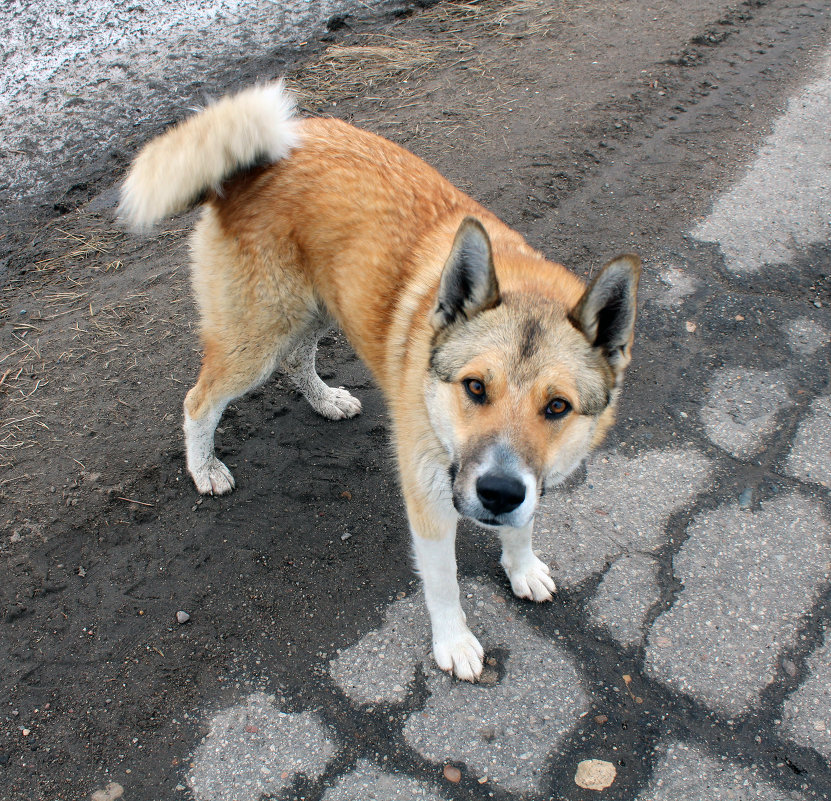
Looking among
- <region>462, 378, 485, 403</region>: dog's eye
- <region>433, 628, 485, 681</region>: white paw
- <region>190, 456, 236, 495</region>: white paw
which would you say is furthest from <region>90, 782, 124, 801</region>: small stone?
<region>462, 378, 485, 403</region>: dog's eye

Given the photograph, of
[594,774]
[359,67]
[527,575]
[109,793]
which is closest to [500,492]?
[527,575]

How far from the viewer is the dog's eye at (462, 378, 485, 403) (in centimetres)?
225

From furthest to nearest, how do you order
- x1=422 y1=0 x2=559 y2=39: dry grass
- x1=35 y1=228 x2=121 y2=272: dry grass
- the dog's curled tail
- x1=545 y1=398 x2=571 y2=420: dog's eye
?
x1=422 y1=0 x2=559 y2=39: dry grass < x1=35 y1=228 x2=121 y2=272: dry grass < the dog's curled tail < x1=545 y1=398 x2=571 y2=420: dog's eye

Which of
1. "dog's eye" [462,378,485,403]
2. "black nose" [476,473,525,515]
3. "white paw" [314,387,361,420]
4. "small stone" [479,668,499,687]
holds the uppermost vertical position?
"dog's eye" [462,378,485,403]

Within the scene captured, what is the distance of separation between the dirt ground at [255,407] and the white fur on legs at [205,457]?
0.29 feet

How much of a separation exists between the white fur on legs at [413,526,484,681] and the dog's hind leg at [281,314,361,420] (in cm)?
128

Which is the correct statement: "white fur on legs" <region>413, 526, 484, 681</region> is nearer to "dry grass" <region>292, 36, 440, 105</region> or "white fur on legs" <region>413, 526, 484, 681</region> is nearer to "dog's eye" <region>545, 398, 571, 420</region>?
"dog's eye" <region>545, 398, 571, 420</region>

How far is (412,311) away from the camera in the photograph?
2.76 metres

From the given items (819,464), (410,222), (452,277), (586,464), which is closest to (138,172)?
(410,222)

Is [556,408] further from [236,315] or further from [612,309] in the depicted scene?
[236,315]

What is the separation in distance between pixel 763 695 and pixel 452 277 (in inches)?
79.8

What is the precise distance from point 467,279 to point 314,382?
1547 millimetres

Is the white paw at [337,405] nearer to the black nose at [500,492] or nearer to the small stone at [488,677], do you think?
the small stone at [488,677]

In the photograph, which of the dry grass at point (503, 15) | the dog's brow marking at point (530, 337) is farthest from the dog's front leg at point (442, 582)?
the dry grass at point (503, 15)
